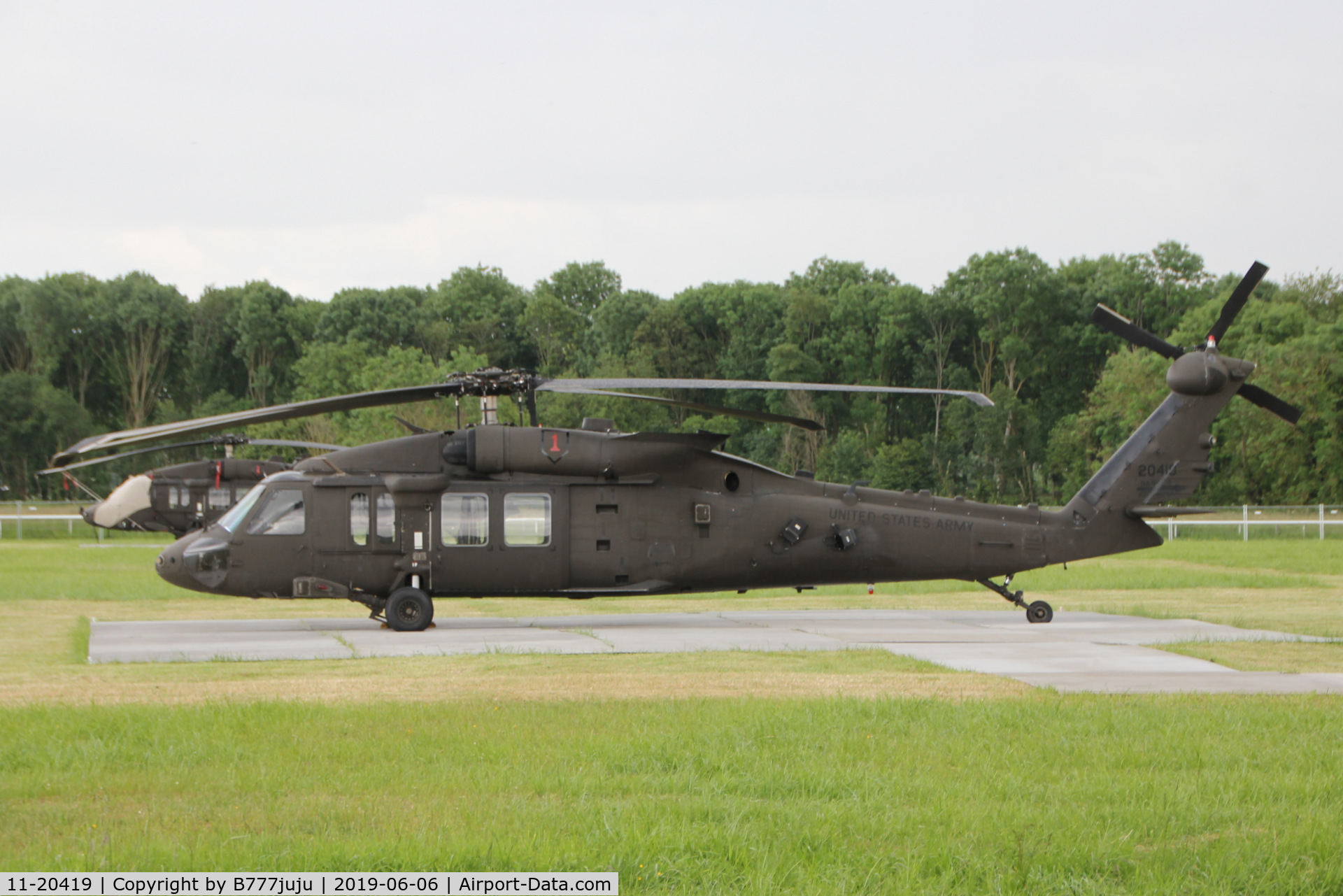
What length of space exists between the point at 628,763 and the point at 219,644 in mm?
9607

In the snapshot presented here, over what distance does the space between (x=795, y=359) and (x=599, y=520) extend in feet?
187

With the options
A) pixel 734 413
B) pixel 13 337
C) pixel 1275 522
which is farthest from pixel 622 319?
pixel 734 413

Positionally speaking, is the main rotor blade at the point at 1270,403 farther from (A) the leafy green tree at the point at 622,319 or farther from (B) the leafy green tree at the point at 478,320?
(B) the leafy green tree at the point at 478,320

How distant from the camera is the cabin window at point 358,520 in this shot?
16.4 m

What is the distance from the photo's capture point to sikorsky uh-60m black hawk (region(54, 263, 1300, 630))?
16.4 meters

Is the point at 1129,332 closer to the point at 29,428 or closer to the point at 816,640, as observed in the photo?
the point at 816,640

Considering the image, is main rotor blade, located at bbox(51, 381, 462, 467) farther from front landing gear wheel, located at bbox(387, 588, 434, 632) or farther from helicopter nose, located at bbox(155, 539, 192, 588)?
front landing gear wheel, located at bbox(387, 588, 434, 632)

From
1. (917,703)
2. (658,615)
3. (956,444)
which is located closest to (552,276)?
(956,444)

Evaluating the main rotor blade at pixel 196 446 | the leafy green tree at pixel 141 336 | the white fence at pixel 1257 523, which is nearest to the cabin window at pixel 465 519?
the main rotor blade at pixel 196 446

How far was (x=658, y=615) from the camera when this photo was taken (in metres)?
19.8

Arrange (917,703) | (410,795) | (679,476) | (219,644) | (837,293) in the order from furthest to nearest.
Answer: (837,293)
(679,476)
(219,644)
(917,703)
(410,795)

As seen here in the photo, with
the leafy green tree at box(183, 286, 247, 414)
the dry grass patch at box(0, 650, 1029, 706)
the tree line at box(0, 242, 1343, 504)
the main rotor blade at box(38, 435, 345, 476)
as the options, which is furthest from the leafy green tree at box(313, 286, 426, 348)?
the dry grass patch at box(0, 650, 1029, 706)

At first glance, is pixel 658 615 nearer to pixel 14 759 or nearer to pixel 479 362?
pixel 14 759

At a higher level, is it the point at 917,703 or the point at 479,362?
the point at 479,362
